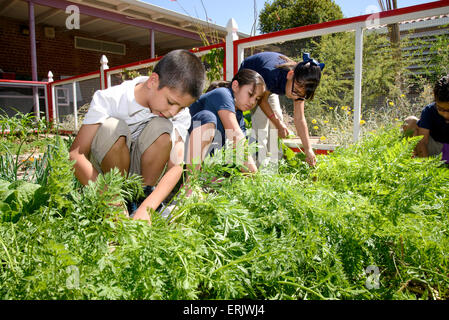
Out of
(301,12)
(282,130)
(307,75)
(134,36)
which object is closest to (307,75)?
(307,75)

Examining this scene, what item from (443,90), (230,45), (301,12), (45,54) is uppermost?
(301,12)

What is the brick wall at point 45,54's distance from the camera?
10805 mm

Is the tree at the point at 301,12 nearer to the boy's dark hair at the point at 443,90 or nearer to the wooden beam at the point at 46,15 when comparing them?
the wooden beam at the point at 46,15

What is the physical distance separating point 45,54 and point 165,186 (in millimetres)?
12448

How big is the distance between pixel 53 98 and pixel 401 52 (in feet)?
27.9

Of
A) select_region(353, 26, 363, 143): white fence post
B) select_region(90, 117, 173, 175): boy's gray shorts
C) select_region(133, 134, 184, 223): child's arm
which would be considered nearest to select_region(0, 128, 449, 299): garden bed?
select_region(133, 134, 184, 223): child's arm

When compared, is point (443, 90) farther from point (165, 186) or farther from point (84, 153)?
point (84, 153)

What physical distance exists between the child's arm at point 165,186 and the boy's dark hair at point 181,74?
370 millimetres

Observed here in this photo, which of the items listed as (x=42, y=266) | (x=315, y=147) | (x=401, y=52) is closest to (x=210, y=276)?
(x=42, y=266)

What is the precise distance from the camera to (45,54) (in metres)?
11.7

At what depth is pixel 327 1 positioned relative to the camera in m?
18.1

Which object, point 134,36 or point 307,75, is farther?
point 134,36

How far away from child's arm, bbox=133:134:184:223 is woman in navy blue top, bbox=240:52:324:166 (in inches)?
38.9
